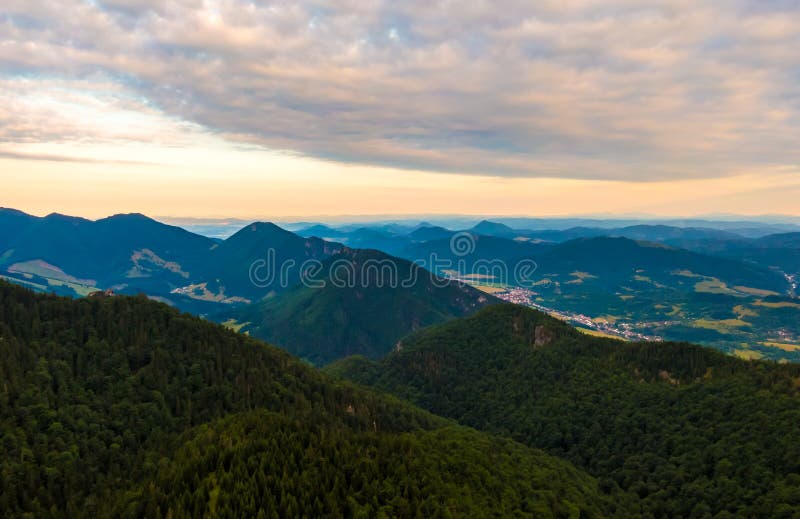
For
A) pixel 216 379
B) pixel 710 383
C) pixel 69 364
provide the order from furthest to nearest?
pixel 710 383
pixel 216 379
pixel 69 364

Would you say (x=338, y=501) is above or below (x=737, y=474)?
above

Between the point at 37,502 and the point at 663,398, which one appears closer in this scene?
the point at 37,502

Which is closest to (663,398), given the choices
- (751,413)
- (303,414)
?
(751,413)

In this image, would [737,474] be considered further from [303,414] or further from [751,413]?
[303,414]

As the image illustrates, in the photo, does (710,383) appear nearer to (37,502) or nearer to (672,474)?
(672,474)

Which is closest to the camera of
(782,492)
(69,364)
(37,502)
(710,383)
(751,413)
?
(37,502)

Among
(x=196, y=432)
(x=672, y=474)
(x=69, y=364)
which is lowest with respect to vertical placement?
(x=672, y=474)

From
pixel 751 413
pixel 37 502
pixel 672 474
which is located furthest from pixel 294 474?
pixel 751 413
